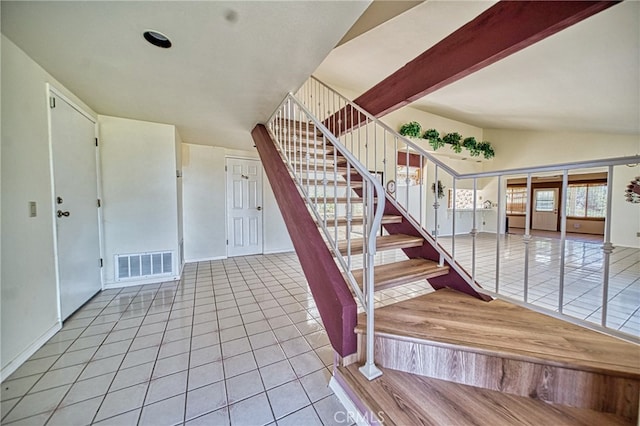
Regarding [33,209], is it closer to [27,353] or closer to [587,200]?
[27,353]

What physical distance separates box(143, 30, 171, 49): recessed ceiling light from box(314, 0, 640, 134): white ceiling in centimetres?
258

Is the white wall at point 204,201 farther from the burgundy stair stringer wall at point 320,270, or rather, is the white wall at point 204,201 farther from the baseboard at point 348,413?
the baseboard at point 348,413

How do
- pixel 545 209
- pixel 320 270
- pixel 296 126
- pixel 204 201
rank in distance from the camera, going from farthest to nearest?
1. pixel 545 209
2. pixel 204 201
3. pixel 296 126
4. pixel 320 270

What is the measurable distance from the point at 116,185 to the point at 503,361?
4143 mm

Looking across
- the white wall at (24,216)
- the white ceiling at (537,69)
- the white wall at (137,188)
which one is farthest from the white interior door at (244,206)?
the white wall at (24,216)

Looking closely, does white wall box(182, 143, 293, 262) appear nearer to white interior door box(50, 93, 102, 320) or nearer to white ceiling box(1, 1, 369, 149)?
white interior door box(50, 93, 102, 320)

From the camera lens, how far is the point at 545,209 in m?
9.27

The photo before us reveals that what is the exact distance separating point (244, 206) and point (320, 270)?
11.9ft

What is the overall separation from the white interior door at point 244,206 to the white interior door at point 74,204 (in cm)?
207

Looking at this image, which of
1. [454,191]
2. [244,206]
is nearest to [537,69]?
[454,191]

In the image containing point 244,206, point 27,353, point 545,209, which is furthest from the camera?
point 545,209

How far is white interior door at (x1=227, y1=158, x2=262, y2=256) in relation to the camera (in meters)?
4.70

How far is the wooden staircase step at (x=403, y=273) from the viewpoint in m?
1.64

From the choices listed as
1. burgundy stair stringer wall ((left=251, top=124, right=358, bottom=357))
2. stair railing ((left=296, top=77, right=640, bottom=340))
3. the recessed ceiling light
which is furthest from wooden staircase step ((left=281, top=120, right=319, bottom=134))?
the recessed ceiling light
